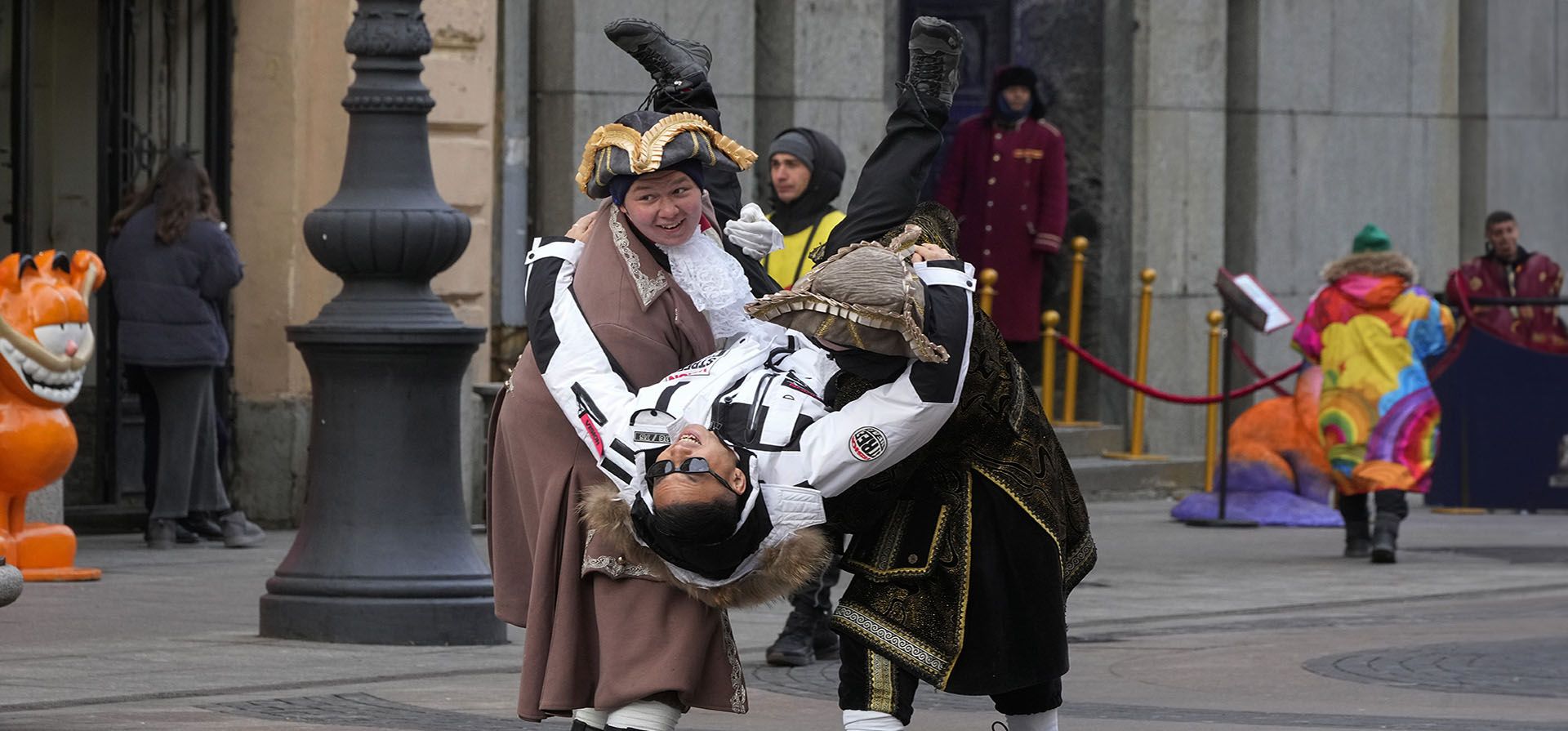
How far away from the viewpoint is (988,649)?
516 centimetres

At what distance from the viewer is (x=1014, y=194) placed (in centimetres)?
1633

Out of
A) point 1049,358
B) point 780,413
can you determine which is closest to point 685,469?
point 780,413

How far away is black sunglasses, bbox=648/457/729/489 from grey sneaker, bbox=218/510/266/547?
810 cm

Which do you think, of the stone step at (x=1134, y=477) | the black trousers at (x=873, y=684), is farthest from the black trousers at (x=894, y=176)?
the stone step at (x=1134, y=477)

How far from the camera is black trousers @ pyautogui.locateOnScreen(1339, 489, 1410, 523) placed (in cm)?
1267

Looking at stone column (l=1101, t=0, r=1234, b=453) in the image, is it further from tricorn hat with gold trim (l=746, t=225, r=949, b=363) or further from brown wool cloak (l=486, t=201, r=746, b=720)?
tricorn hat with gold trim (l=746, t=225, r=949, b=363)

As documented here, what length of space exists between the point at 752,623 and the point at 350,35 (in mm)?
2736

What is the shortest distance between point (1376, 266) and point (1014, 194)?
3.84 m

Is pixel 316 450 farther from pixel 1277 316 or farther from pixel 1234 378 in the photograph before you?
pixel 1234 378

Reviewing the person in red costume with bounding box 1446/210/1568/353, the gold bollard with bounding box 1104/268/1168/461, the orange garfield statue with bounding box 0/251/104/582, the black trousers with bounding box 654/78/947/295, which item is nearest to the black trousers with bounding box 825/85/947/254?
the black trousers with bounding box 654/78/947/295

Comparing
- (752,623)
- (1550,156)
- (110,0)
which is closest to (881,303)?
(752,623)

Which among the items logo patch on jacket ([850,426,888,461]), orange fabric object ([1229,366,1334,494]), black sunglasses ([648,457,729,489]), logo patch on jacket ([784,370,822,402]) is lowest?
orange fabric object ([1229,366,1334,494])

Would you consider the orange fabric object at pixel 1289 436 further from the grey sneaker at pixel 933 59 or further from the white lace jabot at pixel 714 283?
the white lace jabot at pixel 714 283

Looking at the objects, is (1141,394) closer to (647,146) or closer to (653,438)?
(647,146)
